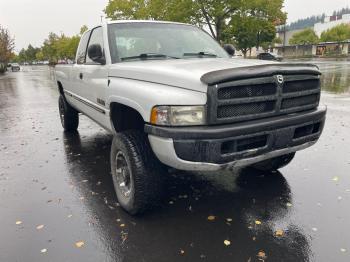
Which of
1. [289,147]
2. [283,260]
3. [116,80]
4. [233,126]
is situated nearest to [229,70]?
[233,126]

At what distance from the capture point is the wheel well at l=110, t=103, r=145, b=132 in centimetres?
384

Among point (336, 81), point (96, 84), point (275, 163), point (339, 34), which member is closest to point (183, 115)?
point (96, 84)

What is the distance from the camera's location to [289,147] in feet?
11.1

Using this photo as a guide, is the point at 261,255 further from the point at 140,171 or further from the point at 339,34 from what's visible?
the point at 339,34

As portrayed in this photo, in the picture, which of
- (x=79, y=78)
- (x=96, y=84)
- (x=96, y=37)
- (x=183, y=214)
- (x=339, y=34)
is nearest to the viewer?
(x=183, y=214)

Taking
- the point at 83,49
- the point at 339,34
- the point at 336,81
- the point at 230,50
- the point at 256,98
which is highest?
the point at 339,34

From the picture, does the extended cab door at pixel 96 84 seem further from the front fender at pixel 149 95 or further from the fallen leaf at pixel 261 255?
the fallen leaf at pixel 261 255

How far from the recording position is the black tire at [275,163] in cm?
456

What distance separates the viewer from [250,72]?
2992 millimetres

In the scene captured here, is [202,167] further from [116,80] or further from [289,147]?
[116,80]

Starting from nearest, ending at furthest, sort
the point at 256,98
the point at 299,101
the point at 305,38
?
1. the point at 256,98
2. the point at 299,101
3. the point at 305,38

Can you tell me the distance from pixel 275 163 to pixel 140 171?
215 cm

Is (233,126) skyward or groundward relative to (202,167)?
skyward

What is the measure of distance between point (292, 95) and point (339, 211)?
1352 millimetres
